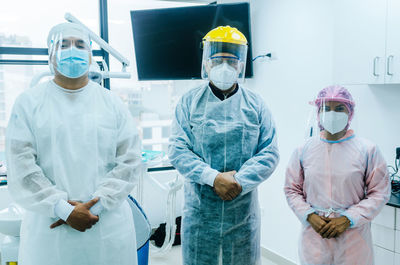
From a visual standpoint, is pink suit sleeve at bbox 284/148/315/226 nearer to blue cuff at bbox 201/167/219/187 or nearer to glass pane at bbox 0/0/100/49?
blue cuff at bbox 201/167/219/187

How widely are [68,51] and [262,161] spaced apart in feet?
3.16

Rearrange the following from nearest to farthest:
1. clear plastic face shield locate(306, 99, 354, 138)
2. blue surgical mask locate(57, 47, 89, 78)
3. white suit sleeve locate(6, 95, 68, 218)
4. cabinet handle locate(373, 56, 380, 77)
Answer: white suit sleeve locate(6, 95, 68, 218), blue surgical mask locate(57, 47, 89, 78), clear plastic face shield locate(306, 99, 354, 138), cabinet handle locate(373, 56, 380, 77)

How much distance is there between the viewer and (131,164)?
155 cm

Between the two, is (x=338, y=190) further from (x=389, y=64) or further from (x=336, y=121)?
(x=389, y=64)

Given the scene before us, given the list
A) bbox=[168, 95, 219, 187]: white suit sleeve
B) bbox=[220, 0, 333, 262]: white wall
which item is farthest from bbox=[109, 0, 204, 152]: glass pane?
bbox=[168, 95, 219, 187]: white suit sleeve

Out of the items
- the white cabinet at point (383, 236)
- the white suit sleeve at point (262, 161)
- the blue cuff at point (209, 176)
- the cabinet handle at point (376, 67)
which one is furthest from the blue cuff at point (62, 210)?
the cabinet handle at point (376, 67)

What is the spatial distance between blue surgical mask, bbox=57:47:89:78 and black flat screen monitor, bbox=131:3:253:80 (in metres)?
1.57

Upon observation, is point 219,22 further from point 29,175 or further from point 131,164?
point 29,175

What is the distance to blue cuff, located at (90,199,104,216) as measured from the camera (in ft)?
4.69

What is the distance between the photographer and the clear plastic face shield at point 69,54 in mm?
1479

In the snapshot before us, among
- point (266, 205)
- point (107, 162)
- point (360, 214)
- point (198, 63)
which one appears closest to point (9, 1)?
point (198, 63)

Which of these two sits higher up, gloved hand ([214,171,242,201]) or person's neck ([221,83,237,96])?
person's neck ([221,83,237,96])

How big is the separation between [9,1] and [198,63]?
1.61m

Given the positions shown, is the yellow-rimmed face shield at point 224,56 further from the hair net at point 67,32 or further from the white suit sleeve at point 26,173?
the white suit sleeve at point 26,173
